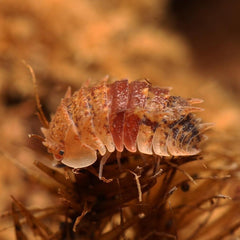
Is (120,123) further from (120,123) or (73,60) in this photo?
(73,60)

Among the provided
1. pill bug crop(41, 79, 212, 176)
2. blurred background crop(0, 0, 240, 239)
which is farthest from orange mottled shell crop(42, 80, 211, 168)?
blurred background crop(0, 0, 240, 239)

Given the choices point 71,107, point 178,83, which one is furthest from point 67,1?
point 71,107

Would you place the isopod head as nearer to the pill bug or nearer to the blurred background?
the pill bug

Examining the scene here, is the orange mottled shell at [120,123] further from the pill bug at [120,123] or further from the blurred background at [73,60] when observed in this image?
the blurred background at [73,60]

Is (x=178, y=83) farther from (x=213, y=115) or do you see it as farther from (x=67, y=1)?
(x=67, y=1)

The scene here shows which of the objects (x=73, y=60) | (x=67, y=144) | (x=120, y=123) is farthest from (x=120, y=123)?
(x=73, y=60)

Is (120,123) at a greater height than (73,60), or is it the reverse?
(73,60)
